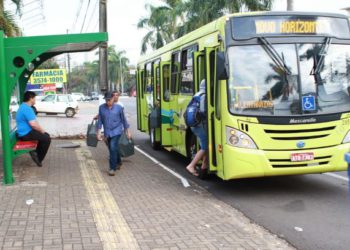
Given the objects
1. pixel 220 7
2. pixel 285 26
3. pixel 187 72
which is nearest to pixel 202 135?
pixel 187 72

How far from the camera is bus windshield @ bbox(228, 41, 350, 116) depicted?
24.6ft

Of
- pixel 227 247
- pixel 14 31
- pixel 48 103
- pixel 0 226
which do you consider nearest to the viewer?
pixel 227 247

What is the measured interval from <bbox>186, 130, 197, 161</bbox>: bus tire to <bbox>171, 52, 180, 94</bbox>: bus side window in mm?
1371

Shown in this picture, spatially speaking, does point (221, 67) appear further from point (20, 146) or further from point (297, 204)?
point (20, 146)

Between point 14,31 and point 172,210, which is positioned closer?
point 172,210

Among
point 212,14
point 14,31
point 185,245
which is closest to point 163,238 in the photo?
point 185,245

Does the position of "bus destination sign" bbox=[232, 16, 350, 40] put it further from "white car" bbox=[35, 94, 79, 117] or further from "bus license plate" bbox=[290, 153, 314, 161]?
"white car" bbox=[35, 94, 79, 117]

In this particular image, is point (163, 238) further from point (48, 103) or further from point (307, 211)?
point (48, 103)

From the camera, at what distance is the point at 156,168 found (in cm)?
1067

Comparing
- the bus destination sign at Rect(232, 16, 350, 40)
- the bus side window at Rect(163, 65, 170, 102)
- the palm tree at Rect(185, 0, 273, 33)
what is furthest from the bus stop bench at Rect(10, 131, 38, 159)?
the palm tree at Rect(185, 0, 273, 33)

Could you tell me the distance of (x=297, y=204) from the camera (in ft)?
24.2

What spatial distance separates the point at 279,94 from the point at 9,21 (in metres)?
8.70

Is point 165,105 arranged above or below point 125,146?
above

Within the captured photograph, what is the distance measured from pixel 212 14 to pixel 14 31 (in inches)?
545
